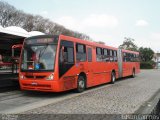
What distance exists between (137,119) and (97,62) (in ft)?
30.5

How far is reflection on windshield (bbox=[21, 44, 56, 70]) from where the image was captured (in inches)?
480

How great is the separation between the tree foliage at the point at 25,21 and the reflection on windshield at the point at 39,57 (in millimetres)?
37585

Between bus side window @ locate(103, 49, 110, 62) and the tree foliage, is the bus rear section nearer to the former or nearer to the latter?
bus side window @ locate(103, 49, 110, 62)

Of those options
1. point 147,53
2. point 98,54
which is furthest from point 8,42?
point 147,53

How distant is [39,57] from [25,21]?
4307cm

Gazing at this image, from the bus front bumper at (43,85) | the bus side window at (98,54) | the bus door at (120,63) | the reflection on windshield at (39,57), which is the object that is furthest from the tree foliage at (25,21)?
the bus front bumper at (43,85)

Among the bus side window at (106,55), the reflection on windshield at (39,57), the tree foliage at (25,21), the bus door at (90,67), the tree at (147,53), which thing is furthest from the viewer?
the tree at (147,53)

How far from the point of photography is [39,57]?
1242 centimetres

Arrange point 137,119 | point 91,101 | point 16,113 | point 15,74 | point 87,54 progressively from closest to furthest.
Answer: point 137,119 → point 16,113 → point 91,101 → point 87,54 → point 15,74

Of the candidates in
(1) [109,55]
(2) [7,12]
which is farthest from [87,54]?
(2) [7,12]

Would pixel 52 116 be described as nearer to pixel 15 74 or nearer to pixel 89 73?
Answer: pixel 89 73

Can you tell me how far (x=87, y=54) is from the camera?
15.4m

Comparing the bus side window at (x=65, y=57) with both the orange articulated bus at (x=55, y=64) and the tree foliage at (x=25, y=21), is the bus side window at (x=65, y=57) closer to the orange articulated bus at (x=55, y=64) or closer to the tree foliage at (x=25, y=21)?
the orange articulated bus at (x=55, y=64)

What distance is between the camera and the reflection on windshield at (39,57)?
40.0 feet
